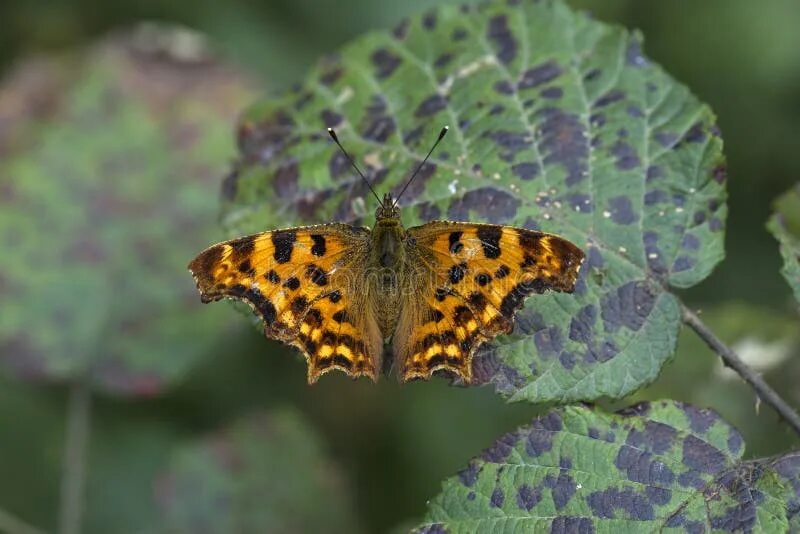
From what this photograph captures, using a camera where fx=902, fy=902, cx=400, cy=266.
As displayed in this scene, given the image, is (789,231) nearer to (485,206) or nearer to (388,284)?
(485,206)

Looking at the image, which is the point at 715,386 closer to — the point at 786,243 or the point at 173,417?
the point at 786,243

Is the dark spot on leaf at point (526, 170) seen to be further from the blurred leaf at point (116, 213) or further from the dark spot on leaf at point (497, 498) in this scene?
the blurred leaf at point (116, 213)

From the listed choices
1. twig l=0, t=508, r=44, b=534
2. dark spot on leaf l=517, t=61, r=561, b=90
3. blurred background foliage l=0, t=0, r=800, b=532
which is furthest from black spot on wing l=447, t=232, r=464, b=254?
twig l=0, t=508, r=44, b=534

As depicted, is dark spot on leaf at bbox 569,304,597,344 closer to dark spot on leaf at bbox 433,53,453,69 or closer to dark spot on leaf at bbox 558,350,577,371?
dark spot on leaf at bbox 558,350,577,371

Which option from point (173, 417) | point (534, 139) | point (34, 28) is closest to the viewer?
point (534, 139)

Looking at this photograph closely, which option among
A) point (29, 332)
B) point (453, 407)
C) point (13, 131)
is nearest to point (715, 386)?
point (453, 407)

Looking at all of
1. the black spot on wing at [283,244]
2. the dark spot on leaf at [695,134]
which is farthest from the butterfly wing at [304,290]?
the dark spot on leaf at [695,134]
